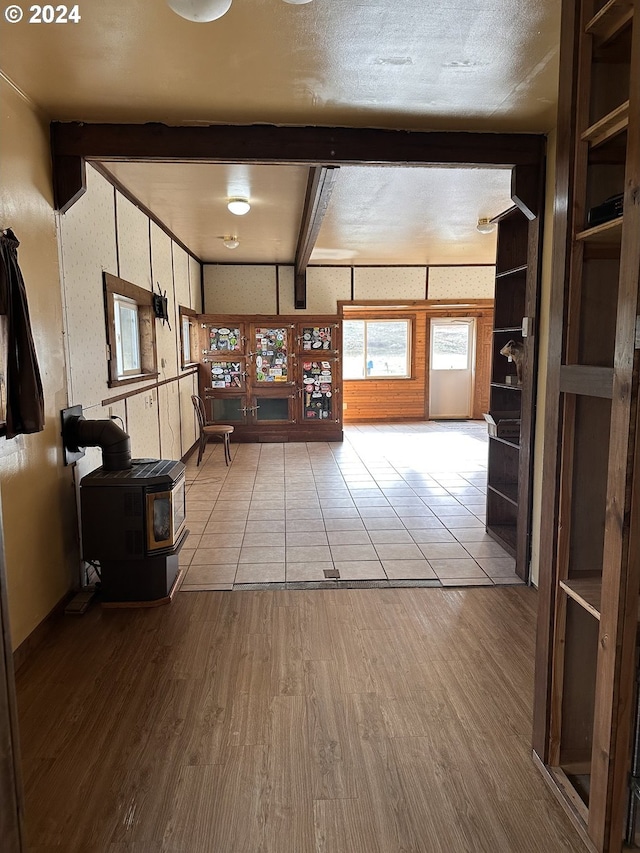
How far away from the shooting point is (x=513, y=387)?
145 inches

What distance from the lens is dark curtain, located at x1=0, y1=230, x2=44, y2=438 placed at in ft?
7.27

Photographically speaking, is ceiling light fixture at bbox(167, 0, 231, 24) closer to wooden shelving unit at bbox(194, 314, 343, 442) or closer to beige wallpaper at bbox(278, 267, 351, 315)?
wooden shelving unit at bbox(194, 314, 343, 442)

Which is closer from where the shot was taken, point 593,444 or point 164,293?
point 593,444

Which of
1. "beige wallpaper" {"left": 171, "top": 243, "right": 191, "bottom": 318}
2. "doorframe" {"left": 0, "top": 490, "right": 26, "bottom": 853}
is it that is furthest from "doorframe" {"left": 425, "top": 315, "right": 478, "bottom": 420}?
"doorframe" {"left": 0, "top": 490, "right": 26, "bottom": 853}

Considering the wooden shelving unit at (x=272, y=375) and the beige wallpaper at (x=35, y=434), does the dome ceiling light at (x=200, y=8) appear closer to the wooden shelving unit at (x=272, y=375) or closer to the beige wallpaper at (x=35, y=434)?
the beige wallpaper at (x=35, y=434)

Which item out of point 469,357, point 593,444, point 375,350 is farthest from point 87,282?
point 469,357

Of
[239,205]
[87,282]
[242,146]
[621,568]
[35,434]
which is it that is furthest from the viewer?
[239,205]

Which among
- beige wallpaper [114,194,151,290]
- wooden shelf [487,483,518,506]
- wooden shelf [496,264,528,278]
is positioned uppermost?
beige wallpaper [114,194,151,290]

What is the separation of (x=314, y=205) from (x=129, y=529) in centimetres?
292

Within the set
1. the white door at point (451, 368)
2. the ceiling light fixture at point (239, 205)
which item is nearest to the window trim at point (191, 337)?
the ceiling light fixture at point (239, 205)

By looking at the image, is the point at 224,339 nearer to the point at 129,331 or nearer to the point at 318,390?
the point at 318,390

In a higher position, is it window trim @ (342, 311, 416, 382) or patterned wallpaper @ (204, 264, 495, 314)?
patterned wallpaper @ (204, 264, 495, 314)

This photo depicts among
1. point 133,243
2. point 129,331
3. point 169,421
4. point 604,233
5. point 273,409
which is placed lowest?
point 273,409

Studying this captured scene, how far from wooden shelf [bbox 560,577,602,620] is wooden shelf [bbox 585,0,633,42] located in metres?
1.68
